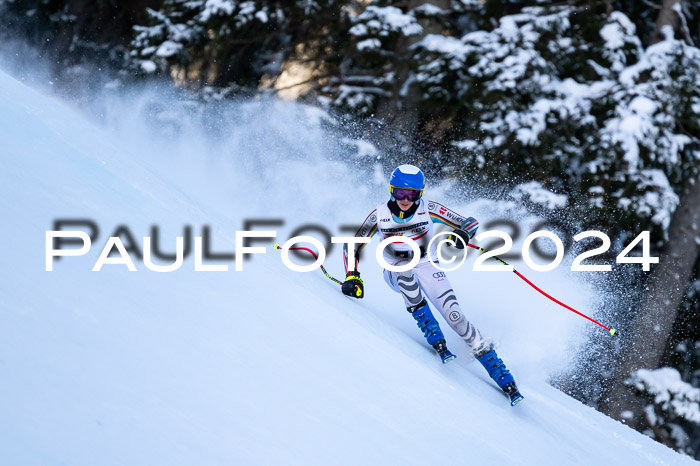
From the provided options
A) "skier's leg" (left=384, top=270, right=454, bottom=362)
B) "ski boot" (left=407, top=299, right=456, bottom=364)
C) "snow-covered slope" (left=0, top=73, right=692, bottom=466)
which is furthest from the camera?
"skier's leg" (left=384, top=270, right=454, bottom=362)

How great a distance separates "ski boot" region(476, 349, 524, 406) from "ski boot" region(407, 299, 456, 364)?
0.30 metres

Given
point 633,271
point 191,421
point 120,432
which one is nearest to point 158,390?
point 191,421

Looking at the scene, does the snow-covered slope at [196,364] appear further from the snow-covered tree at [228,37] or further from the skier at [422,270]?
the snow-covered tree at [228,37]

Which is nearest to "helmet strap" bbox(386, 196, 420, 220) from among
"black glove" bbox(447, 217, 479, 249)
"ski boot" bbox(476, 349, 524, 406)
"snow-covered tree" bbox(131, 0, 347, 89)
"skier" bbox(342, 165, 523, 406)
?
"skier" bbox(342, 165, 523, 406)

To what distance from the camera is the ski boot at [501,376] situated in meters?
4.30

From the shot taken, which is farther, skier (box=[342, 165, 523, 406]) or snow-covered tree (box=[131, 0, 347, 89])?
snow-covered tree (box=[131, 0, 347, 89])

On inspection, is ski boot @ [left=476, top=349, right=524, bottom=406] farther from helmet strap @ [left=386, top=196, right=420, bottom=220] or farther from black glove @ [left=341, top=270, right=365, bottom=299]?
helmet strap @ [left=386, top=196, right=420, bottom=220]

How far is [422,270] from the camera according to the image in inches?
182

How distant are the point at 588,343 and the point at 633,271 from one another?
82.8 inches

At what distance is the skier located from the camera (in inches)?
172

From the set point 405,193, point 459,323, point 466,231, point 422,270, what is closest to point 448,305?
point 459,323

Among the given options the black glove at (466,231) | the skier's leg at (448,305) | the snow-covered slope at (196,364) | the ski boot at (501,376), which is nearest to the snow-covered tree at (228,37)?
the snow-covered slope at (196,364)

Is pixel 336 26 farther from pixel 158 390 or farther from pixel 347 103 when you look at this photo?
pixel 158 390

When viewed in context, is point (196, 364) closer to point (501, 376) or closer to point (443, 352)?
point (443, 352)
